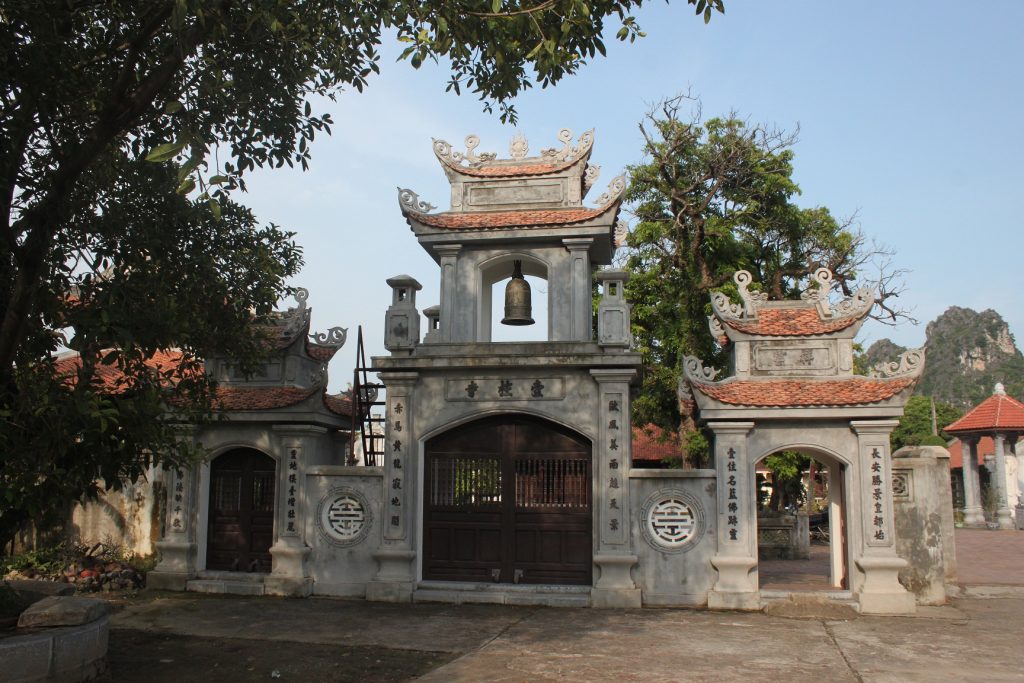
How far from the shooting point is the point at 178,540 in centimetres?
1142

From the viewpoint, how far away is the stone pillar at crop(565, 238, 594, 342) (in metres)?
11.1

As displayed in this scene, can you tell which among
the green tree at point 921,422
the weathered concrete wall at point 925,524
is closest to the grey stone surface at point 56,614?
the weathered concrete wall at point 925,524

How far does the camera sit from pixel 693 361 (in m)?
10.8

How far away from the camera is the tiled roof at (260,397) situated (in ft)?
37.4

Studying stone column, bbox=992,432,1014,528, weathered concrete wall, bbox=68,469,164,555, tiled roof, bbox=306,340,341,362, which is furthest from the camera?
stone column, bbox=992,432,1014,528

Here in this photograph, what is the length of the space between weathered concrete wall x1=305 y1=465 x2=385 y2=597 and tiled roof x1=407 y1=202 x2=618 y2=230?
3.58m

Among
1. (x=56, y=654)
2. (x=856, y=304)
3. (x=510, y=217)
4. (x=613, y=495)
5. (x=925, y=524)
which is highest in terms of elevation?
(x=510, y=217)

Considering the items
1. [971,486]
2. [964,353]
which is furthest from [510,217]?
[964,353]

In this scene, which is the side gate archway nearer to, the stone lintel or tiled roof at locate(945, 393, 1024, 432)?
the stone lintel

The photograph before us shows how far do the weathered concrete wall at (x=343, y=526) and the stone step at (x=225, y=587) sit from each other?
79 centimetres

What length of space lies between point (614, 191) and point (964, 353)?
72862 mm

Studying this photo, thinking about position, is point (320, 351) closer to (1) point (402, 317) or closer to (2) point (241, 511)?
(1) point (402, 317)

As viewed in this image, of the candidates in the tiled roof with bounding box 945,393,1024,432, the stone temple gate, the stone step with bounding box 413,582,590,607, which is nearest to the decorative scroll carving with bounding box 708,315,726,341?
the stone temple gate

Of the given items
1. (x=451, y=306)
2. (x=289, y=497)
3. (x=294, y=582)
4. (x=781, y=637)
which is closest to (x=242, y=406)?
(x=289, y=497)
